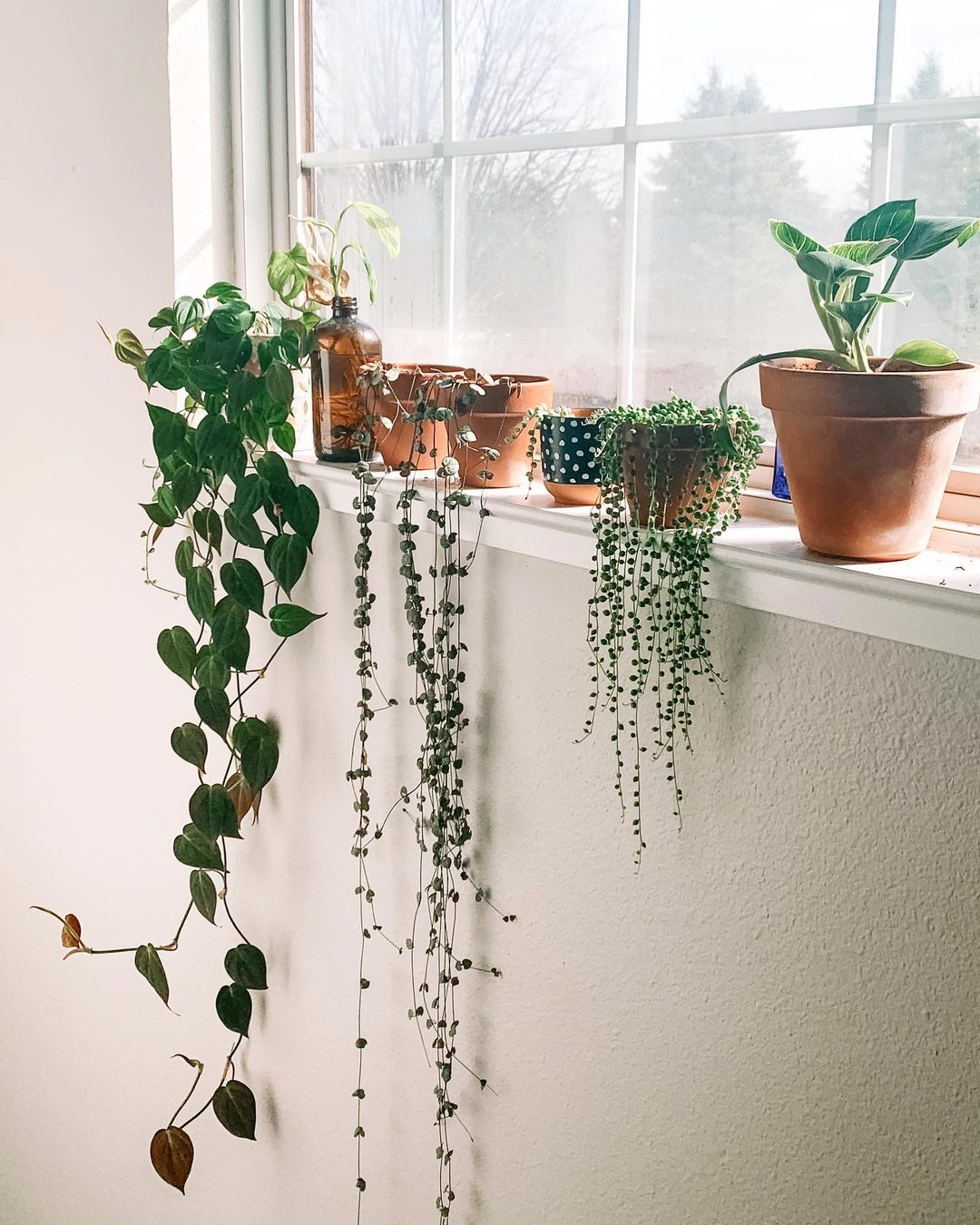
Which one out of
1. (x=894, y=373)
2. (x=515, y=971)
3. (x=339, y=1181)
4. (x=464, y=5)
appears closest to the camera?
(x=894, y=373)

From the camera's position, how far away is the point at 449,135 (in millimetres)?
1280

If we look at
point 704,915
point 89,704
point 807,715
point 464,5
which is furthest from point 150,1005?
point 464,5

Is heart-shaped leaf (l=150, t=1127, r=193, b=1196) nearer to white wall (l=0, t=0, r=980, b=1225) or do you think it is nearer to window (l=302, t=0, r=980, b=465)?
white wall (l=0, t=0, r=980, b=1225)

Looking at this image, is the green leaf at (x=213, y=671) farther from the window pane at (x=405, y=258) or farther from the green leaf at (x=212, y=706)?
the window pane at (x=405, y=258)

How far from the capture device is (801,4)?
3.13ft

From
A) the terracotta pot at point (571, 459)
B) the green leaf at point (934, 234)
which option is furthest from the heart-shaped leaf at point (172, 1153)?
the green leaf at point (934, 234)

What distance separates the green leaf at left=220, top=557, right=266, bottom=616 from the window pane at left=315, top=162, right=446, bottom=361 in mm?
314

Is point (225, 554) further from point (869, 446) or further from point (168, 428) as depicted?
point (869, 446)

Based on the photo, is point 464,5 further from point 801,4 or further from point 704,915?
point 704,915

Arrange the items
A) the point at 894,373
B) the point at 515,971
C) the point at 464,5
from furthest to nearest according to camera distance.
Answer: the point at 464,5 → the point at 515,971 → the point at 894,373

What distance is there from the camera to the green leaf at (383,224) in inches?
49.4

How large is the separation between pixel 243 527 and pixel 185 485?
3.9 inches

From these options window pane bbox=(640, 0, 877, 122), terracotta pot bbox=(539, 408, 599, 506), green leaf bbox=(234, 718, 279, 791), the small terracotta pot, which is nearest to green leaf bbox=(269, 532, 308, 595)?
green leaf bbox=(234, 718, 279, 791)

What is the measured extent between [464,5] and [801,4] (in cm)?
43
